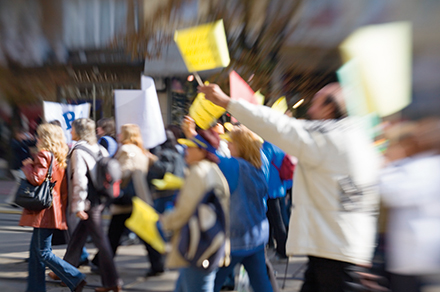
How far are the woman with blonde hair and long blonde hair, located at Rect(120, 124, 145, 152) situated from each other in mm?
1710

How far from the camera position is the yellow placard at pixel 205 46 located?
2377mm

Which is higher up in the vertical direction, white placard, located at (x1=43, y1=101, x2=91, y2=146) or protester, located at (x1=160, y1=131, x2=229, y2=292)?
white placard, located at (x1=43, y1=101, x2=91, y2=146)

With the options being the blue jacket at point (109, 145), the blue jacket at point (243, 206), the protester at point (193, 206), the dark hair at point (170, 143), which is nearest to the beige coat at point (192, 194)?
the protester at point (193, 206)

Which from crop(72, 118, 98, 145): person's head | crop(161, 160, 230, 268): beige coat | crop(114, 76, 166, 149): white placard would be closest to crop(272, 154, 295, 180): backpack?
crop(114, 76, 166, 149): white placard

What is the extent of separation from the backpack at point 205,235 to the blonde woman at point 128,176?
6.42ft

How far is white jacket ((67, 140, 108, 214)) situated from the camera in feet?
12.3

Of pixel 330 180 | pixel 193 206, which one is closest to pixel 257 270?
pixel 193 206

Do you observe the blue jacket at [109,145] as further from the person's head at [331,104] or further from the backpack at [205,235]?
the person's head at [331,104]

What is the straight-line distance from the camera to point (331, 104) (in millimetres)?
2242

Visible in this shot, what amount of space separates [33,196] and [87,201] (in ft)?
1.49

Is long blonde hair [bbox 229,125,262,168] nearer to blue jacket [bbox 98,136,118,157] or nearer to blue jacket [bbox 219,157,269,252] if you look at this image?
blue jacket [bbox 219,157,269,252]

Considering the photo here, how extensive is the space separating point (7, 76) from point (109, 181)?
12.3 metres

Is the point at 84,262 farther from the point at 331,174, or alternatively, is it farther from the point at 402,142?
the point at 402,142

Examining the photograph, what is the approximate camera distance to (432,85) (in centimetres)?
887
